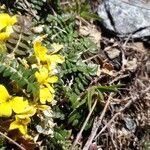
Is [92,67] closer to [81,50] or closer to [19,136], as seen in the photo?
[81,50]

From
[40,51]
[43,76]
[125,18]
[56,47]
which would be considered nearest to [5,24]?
[40,51]

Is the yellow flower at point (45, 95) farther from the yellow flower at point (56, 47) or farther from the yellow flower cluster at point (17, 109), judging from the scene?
the yellow flower at point (56, 47)

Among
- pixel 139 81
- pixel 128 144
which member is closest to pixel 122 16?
pixel 139 81

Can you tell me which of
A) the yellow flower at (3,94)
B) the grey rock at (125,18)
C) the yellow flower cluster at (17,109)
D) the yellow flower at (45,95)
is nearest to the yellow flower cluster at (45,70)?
the yellow flower at (45,95)

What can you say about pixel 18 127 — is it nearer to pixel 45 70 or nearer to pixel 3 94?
pixel 3 94

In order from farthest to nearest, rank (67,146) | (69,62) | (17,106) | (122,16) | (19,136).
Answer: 1. (122,16)
2. (69,62)
3. (67,146)
4. (19,136)
5. (17,106)
